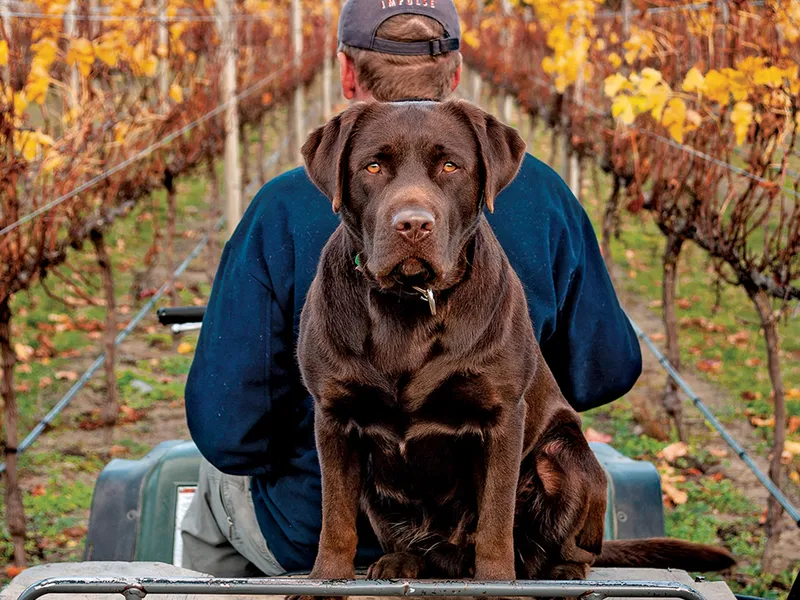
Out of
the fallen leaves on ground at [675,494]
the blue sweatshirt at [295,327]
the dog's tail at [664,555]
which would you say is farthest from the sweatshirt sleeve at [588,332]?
the fallen leaves on ground at [675,494]

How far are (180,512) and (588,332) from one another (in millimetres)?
1545

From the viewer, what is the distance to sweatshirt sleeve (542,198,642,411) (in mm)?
3113

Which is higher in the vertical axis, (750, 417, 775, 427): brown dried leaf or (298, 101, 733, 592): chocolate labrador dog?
(298, 101, 733, 592): chocolate labrador dog

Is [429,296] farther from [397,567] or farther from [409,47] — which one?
[409,47]

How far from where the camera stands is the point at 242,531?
132 inches

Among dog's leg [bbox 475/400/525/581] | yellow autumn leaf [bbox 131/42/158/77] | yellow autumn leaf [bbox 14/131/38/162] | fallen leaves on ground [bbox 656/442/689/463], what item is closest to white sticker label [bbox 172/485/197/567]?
dog's leg [bbox 475/400/525/581]

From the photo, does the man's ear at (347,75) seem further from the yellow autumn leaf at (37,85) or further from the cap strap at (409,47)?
the yellow autumn leaf at (37,85)

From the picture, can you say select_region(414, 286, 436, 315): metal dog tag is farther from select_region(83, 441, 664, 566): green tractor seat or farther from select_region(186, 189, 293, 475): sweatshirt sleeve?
select_region(83, 441, 664, 566): green tractor seat

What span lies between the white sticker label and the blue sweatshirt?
0.55 m

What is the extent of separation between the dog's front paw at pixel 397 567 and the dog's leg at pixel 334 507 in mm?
154

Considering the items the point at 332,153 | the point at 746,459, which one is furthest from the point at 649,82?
the point at 332,153

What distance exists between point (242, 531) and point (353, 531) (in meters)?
0.92

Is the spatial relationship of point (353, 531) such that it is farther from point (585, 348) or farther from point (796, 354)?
point (796, 354)

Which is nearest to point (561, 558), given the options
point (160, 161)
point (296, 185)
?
point (296, 185)
